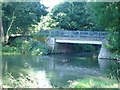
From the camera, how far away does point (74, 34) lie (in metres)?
15.2

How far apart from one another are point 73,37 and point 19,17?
299 centimetres

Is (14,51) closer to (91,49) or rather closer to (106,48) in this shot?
(106,48)

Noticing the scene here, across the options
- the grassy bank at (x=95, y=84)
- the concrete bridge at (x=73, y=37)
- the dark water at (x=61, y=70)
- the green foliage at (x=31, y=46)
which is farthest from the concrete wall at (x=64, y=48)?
the grassy bank at (x=95, y=84)

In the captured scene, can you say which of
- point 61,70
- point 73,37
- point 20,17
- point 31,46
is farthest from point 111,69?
point 20,17

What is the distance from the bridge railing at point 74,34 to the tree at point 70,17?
1.15m

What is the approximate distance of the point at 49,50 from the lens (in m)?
15.3

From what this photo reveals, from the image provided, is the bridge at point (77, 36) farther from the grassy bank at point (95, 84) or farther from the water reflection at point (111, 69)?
the grassy bank at point (95, 84)

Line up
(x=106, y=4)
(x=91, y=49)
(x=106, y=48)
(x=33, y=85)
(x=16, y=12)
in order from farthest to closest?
(x=91, y=49) → (x=16, y=12) → (x=106, y=48) → (x=106, y=4) → (x=33, y=85)

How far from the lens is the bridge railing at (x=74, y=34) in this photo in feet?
48.1

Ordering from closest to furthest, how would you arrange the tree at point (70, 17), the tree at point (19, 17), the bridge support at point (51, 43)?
the tree at point (19, 17)
the bridge support at point (51, 43)
the tree at point (70, 17)

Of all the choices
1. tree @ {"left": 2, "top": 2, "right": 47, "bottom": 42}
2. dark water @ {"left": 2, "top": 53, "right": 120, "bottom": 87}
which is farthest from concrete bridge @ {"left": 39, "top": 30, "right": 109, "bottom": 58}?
dark water @ {"left": 2, "top": 53, "right": 120, "bottom": 87}

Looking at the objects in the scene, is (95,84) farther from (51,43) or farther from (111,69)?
(51,43)

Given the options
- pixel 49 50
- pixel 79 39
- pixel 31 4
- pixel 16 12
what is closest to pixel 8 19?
pixel 16 12

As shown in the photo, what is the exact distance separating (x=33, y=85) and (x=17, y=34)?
1210cm
